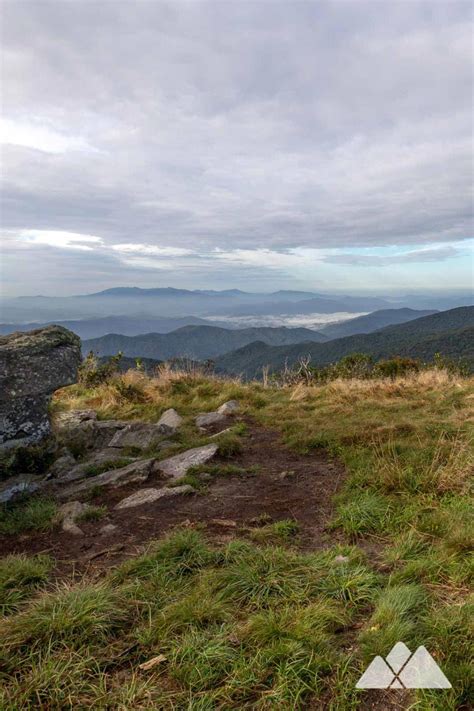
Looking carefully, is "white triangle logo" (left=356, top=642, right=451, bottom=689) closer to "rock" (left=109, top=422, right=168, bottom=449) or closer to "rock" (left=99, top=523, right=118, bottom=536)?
"rock" (left=99, top=523, right=118, bottom=536)

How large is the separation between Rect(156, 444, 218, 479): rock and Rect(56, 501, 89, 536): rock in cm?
156

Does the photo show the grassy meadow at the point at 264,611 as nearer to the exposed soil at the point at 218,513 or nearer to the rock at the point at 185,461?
the exposed soil at the point at 218,513

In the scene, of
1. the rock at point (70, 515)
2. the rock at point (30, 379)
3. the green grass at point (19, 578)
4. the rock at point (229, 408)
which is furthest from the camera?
the rock at point (229, 408)

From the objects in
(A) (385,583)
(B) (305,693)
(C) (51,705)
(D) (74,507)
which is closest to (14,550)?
(D) (74,507)

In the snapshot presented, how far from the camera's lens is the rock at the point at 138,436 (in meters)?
8.78

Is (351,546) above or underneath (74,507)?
above

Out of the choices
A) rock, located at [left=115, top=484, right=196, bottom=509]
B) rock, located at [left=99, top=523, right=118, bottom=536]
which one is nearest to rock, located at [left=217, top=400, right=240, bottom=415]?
rock, located at [left=115, top=484, right=196, bottom=509]

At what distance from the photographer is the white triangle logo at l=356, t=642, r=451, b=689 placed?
2.52 m

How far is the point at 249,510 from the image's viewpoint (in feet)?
17.7

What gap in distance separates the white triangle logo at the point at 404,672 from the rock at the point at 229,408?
27.0 feet

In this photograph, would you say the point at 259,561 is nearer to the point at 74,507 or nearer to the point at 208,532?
the point at 208,532

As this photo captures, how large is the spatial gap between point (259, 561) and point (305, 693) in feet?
4.43

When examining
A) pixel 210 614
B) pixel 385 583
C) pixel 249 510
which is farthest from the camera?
pixel 249 510

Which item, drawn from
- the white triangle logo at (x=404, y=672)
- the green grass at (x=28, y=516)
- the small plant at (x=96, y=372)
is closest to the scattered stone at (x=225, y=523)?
the green grass at (x=28, y=516)
